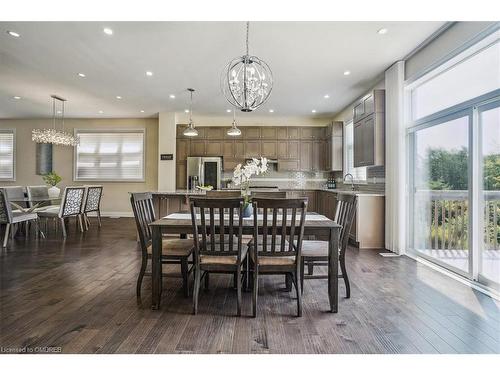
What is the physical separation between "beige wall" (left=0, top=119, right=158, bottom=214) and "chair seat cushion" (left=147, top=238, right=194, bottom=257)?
19.1 ft

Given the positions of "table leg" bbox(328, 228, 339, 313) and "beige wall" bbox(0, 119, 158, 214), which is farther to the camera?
"beige wall" bbox(0, 119, 158, 214)

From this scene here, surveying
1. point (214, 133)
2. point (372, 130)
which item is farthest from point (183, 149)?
point (372, 130)

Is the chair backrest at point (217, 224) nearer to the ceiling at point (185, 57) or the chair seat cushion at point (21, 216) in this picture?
the ceiling at point (185, 57)

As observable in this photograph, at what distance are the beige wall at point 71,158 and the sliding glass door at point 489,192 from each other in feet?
24.3

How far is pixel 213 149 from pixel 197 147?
427 mm

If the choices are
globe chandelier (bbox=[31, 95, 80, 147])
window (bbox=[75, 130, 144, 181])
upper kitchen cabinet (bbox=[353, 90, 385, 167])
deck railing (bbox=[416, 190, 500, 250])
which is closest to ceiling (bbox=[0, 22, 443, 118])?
globe chandelier (bbox=[31, 95, 80, 147])

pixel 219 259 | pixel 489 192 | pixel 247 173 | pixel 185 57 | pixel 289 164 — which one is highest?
pixel 185 57

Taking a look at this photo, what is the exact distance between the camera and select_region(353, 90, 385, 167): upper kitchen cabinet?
4520 mm

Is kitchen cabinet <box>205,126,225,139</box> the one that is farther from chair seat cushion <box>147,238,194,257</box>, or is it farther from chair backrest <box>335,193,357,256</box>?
chair backrest <box>335,193,357,256</box>

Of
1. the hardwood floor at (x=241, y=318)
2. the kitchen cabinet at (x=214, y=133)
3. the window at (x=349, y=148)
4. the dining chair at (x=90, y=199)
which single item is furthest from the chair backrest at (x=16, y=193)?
the window at (x=349, y=148)

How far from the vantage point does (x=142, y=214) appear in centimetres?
268

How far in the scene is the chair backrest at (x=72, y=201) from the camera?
17.8 feet

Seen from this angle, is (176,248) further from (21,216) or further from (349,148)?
(349,148)
